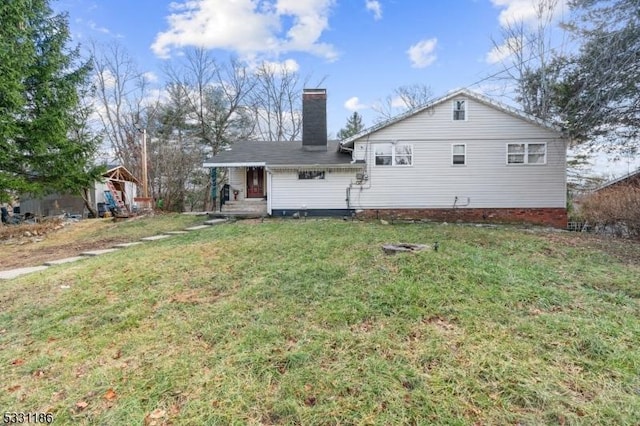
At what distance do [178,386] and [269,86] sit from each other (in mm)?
27736

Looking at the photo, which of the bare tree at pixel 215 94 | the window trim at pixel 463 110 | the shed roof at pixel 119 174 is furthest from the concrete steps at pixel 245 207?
the bare tree at pixel 215 94

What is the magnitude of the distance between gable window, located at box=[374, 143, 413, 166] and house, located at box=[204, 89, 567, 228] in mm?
39

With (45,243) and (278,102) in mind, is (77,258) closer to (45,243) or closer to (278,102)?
(45,243)

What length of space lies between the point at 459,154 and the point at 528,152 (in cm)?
258

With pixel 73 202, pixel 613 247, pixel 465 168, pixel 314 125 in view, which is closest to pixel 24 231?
pixel 73 202

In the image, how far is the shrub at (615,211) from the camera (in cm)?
1011

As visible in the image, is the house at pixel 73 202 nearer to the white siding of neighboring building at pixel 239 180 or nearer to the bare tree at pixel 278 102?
the white siding of neighboring building at pixel 239 180

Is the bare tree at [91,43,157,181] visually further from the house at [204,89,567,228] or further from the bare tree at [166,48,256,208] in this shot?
the house at [204,89,567,228]

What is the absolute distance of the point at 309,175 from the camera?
13617 millimetres

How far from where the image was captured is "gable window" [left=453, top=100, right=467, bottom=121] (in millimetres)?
12695

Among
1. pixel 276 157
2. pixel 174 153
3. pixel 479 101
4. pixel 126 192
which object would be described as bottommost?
pixel 126 192

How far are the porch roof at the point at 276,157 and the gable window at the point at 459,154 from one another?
4.09m

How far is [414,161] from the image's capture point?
1312 cm

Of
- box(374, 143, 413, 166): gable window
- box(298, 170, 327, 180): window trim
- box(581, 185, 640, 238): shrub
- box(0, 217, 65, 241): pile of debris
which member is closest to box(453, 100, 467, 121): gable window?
box(374, 143, 413, 166): gable window
